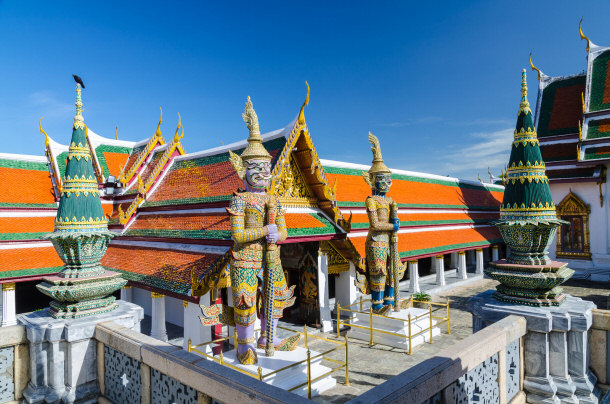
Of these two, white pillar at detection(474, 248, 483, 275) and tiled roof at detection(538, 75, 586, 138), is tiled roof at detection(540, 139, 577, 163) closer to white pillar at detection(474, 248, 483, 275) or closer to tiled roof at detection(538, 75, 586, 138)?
tiled roof at detection(538, 75, 586, 138)

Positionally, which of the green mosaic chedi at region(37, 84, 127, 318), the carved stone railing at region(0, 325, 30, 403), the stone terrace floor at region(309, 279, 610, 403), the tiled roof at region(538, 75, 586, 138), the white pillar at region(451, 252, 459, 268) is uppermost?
the tiled roof at region(538, 75, 586, 138)

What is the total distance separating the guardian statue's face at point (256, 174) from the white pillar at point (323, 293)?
19.0ft

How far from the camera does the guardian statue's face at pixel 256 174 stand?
23.5 ft

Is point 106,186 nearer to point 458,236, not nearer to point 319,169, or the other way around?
point 319,169

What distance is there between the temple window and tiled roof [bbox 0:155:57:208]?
2598cm

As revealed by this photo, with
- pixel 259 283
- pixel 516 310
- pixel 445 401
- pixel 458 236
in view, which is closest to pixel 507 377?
pixel 516 310

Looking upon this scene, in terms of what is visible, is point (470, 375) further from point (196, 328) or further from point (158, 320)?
point (158, 320)

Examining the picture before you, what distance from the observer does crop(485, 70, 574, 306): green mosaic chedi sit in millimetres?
5746

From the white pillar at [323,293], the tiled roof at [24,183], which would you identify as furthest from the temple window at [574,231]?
the tiled roof at [24,183]

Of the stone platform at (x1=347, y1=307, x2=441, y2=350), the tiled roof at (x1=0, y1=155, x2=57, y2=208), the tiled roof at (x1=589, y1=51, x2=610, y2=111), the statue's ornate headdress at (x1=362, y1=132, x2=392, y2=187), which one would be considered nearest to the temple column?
the tiled roof at (x1=589, y1=51, x2=610, y2=111)

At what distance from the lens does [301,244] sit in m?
13.1

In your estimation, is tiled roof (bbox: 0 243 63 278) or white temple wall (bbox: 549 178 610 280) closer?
tiled roof (bbox: 0 243 63 278)

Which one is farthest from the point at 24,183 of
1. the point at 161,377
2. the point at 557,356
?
the point at 557,356

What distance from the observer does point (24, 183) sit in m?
15.2
